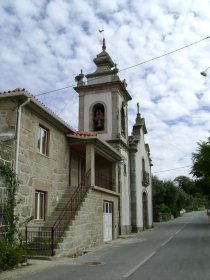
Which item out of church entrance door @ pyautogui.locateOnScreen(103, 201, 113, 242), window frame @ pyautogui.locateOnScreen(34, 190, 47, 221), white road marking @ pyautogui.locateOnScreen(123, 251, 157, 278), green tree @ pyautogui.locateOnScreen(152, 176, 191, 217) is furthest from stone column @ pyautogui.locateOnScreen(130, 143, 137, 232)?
green tree @ pyautogui.locateOnScreen(152, 176, 191, 217)

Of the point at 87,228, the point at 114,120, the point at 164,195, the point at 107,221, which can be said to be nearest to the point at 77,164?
the point at 107,221

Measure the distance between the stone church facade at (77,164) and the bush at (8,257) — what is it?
2.32 meters

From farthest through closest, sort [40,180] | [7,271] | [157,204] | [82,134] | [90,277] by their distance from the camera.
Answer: [157,204] < [82,134] < [40,180] < [7,271] < [90,277]

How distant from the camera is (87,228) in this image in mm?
17172

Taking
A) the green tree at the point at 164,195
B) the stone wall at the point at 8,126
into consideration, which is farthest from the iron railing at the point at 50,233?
the green tree at the point at 164,195

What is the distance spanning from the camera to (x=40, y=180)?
1594 cm

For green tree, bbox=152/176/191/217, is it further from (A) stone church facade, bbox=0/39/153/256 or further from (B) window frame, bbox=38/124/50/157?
(B) window frame, bbox=38/124/50/157

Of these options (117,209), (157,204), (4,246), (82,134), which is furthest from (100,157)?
(157,204)

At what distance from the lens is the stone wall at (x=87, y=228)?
577 inches

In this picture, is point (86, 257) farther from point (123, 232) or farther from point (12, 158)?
point (123, 232)

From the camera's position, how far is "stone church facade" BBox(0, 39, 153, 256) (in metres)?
14.4

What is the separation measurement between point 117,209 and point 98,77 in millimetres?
10457

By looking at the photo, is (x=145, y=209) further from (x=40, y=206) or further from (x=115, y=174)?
(x=40, y=206)

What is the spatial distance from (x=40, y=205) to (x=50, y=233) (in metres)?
1.90
